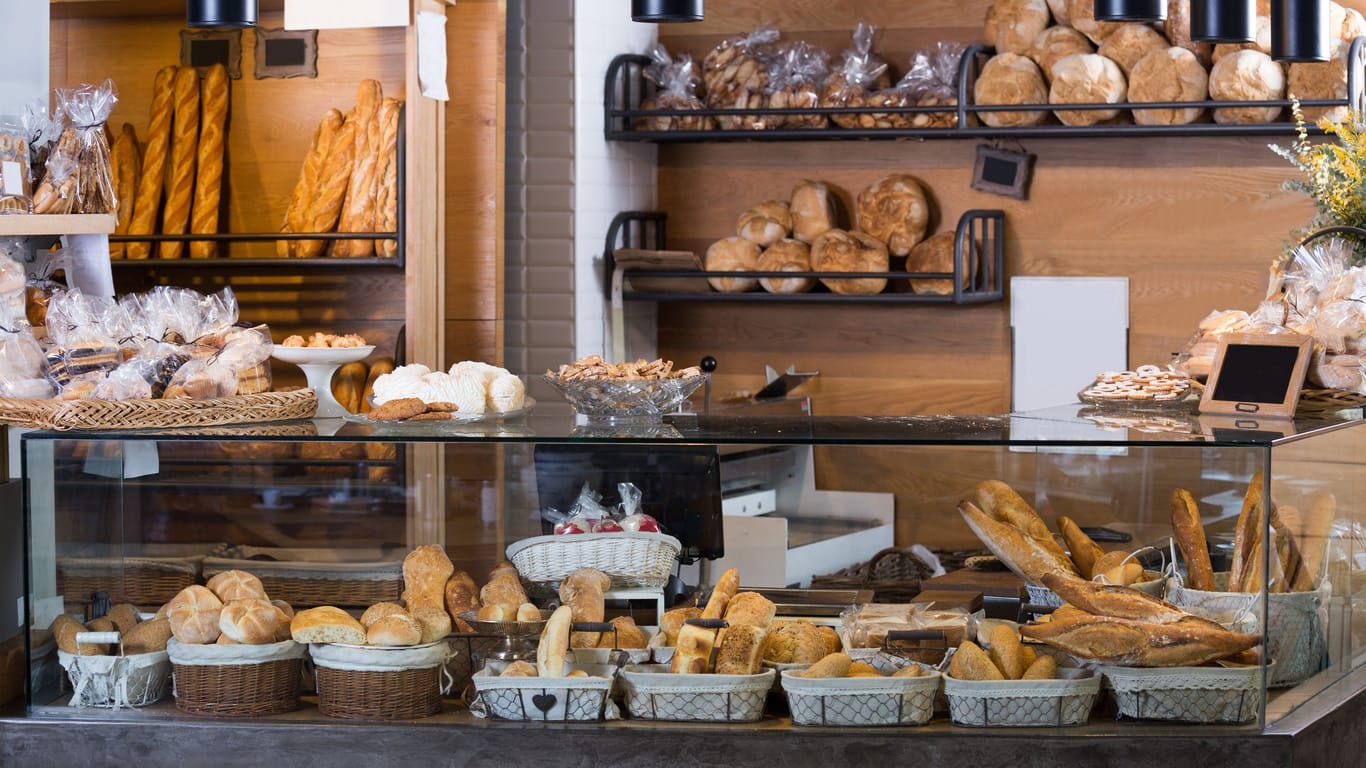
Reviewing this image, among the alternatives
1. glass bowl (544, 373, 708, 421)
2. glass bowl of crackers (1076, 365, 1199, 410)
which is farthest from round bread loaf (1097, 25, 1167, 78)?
glass bowl (544, 373, 708, 421)

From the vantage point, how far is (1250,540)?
1936 mm

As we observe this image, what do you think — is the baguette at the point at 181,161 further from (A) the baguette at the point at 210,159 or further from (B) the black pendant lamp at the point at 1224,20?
(B) the black pendant lamp at the point at 1224,20

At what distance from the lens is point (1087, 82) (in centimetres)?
363

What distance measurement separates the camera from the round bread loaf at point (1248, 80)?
11.4ft

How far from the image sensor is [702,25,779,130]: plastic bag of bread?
3945 mm

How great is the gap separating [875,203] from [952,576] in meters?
1.92

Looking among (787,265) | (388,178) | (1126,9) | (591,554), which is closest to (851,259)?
(787,265)

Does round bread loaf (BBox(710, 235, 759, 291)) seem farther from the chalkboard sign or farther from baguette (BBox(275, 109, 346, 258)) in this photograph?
the chalkboard sign

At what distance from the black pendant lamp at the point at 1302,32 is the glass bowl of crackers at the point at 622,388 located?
4.86 ft

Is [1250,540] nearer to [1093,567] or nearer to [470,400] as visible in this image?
[1093,567]

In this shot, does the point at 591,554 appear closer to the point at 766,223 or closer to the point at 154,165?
the point at 154,165

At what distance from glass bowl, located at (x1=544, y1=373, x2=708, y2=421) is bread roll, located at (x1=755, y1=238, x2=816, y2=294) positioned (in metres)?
1.79

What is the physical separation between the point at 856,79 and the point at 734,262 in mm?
575

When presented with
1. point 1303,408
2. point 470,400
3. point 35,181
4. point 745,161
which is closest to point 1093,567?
point 1303,408
